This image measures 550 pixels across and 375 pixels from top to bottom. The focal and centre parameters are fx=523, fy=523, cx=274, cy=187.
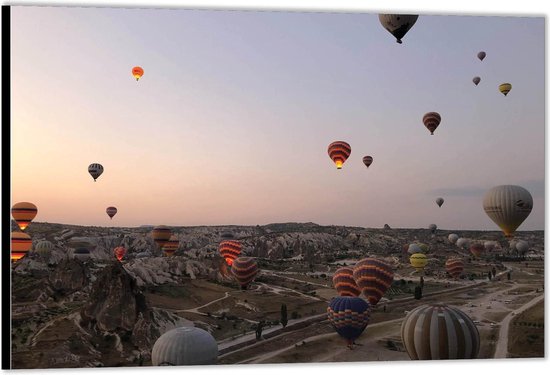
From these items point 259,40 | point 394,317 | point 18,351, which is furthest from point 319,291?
point 18,351

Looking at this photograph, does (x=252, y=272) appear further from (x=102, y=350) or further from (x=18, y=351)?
(x=18, y=351)

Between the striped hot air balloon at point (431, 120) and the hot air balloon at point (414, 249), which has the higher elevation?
the striped hot air balloon at point (431, 120)

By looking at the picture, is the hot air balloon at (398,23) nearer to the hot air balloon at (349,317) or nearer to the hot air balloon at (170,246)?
the hot air balloon at (349,317)

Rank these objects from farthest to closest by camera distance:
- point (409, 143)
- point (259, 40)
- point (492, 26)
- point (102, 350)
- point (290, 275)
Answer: point (290, 275), point (409, 143), point (102, 350), point (259, 40), point (492, 26)

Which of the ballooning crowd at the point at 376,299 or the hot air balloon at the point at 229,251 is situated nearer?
the ballooning crowd at the point at 376,299

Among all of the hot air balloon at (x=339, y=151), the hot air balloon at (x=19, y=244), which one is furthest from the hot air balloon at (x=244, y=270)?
the hot air balloon at (x=19, y=244)

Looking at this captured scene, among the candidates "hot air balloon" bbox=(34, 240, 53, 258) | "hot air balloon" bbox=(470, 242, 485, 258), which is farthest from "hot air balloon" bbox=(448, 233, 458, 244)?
"hot air balloon" bbox=(34, 240, 53, 258)

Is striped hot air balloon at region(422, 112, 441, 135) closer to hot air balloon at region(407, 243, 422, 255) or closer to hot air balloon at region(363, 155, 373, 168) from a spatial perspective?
hot air balloon at region(363, 155, 373, 168)
